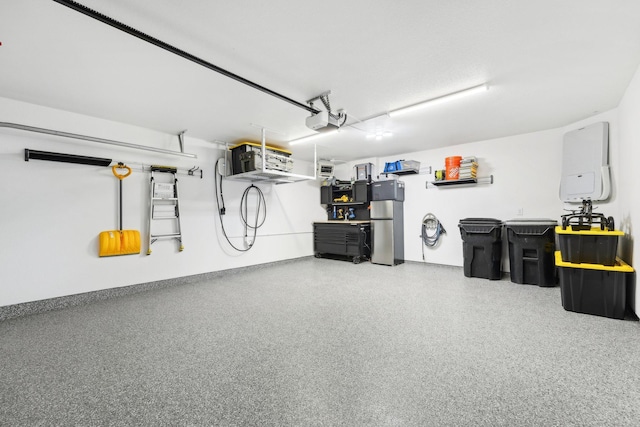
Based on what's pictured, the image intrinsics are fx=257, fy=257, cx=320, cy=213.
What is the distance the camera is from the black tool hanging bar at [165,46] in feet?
5.55

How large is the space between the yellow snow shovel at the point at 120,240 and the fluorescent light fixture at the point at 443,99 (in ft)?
14.1

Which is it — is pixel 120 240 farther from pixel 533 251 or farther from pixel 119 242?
pixel 533 251

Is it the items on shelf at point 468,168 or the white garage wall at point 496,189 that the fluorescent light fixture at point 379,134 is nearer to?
the items on shelf at point 468,168

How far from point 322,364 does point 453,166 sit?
485cm

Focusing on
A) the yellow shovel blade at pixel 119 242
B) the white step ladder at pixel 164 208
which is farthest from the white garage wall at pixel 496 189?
the yellow shovel blade at pixel 119 242

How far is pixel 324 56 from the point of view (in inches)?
97.0

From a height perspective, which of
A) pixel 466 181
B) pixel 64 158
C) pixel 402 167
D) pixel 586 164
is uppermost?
pixel 402 167

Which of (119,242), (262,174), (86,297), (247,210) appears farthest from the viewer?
(247,210)

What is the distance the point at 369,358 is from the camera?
6.79 ft

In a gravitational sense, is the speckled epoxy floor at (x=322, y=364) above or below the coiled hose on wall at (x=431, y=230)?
below

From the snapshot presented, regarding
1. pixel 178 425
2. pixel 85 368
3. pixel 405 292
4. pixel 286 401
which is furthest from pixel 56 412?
pixel 405 292

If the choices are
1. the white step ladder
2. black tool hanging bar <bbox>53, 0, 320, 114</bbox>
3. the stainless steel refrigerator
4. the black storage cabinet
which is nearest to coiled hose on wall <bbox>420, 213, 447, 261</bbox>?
the stainless steel refrigerator

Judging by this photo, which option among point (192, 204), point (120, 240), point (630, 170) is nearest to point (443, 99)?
point (630, 170)

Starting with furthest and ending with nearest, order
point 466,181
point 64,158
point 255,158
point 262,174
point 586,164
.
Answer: point 466,181
point 262,174
point 255,158
point 586,164
point 64,158
